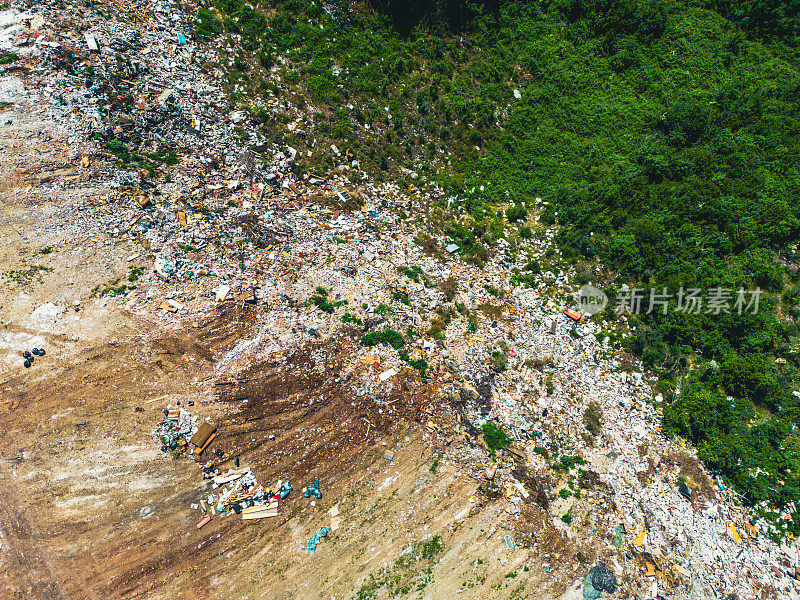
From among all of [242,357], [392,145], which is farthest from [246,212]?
[392,145]

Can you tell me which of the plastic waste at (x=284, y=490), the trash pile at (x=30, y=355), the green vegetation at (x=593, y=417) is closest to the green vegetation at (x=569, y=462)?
the green vegetation at (x=593, y=417)

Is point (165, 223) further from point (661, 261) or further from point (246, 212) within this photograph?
point (661, 261)

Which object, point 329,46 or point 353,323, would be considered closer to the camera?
point 353,323

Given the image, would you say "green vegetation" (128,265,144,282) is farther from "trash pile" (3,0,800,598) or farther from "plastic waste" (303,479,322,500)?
"plastic waste" (303,479,322,500)

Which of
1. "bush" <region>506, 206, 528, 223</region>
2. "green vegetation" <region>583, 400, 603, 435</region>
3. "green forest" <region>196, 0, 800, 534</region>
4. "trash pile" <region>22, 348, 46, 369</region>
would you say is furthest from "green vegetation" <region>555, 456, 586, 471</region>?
"trash pile" <region>22, 348, 46, 369</region>

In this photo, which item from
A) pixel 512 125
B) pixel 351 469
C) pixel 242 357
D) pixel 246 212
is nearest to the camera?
pixel 351 469

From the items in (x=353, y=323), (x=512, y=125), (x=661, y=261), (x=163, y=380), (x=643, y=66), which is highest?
(x=643, y=66)
